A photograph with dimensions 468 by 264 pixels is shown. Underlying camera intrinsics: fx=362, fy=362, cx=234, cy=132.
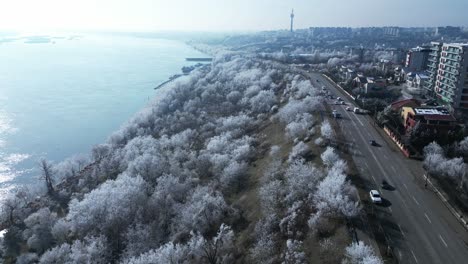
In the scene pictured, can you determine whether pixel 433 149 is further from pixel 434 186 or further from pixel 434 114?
pixel 434 114

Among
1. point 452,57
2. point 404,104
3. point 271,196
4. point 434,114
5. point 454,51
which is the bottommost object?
point 271,196

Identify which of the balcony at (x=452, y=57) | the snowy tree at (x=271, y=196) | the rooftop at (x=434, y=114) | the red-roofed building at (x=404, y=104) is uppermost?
the balcony at (x=452, y=57)

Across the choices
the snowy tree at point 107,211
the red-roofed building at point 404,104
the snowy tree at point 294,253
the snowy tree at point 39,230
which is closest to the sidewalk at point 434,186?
the red-roofed building at point 404,104

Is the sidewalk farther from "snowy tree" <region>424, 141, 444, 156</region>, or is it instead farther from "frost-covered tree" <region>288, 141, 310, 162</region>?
"frost-covered tree" <region>288, 141, 310, 162</region>

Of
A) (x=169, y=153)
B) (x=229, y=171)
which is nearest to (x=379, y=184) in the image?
(x=229, y=171)

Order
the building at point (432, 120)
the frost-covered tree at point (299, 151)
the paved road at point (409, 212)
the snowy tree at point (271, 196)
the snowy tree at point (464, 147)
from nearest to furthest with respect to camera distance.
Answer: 1. the paved road at point (409, 212)
2. the snowy tree at point (271, 196)
3. the snowy tree at point (464, 147)
4. the frost-covered tree at point (299, 151)
5. the building at point (432, 120)

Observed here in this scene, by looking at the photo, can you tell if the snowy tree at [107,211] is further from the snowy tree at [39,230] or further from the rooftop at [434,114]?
the rooftop at [434,114]

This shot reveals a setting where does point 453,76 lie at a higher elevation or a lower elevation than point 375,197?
higher

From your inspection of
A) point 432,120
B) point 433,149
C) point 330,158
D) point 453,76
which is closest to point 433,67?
point 453,76
